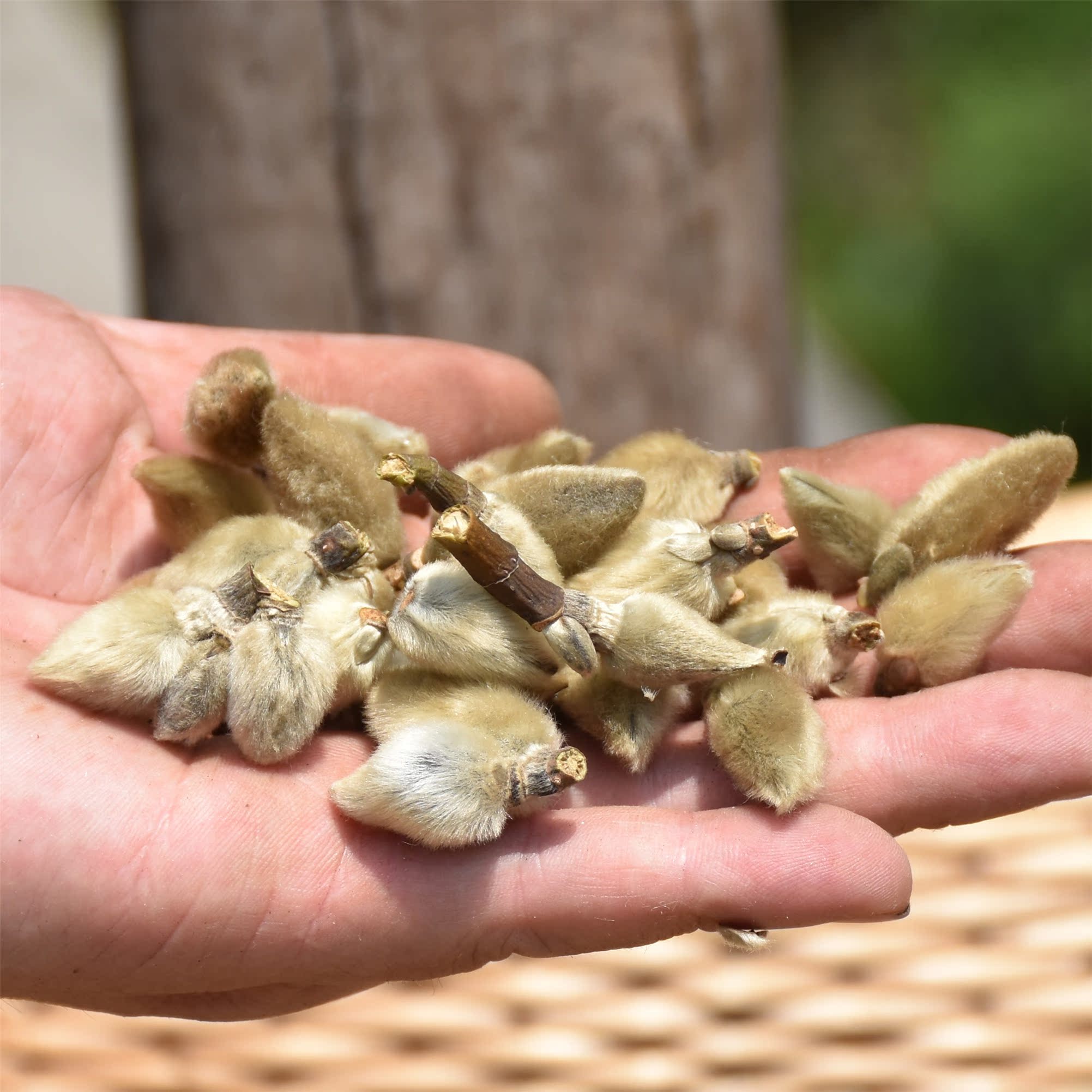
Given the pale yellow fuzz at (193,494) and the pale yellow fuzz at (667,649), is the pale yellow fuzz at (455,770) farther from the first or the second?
the pale yellow fuzz at (193,494)

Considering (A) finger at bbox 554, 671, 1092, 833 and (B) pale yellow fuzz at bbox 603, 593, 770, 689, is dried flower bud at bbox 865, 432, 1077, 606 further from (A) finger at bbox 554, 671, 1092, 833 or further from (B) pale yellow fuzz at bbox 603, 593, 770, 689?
(B) pale yellow fuzz at bbox 603, 593, 770, 689

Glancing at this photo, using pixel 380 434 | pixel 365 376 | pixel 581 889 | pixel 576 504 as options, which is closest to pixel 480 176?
pixel 365 376

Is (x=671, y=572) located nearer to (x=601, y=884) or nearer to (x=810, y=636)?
(x=810, y=636)

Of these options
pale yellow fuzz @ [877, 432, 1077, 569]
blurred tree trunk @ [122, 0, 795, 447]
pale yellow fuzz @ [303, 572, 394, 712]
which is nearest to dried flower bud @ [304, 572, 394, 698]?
pale yellow fuzz @ [303, 572, 394, 712]

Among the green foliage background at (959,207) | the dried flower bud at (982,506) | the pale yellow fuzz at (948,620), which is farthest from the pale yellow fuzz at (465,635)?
the green foliage background at (959,207)

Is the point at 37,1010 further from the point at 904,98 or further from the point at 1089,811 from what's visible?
the point at 904,98

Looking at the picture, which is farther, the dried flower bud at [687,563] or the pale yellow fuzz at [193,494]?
the pale yellow fuzz at [193,494]
